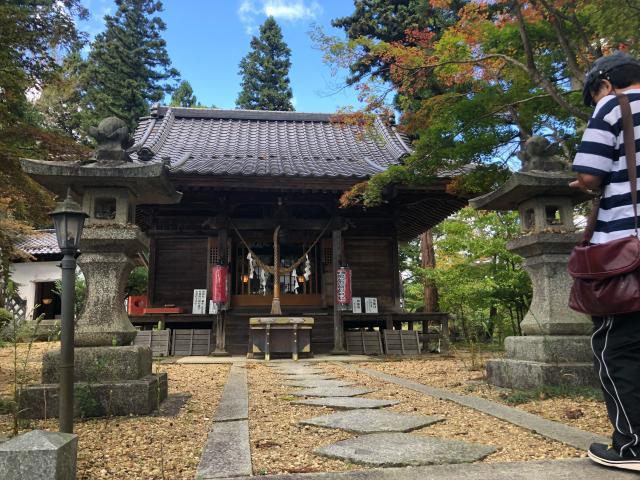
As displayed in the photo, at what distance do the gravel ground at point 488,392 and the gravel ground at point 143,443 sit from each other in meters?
2.58

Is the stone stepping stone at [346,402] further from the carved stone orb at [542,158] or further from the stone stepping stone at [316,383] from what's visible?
the carved stone orb at [542,158]

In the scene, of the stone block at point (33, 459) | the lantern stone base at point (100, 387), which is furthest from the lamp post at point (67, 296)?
the stone block at point (33, 459)

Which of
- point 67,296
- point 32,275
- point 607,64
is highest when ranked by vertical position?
point 32,275

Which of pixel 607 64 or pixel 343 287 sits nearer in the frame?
pixel 607 64

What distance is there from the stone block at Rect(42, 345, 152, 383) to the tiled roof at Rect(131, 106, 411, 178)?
5862 millimetres

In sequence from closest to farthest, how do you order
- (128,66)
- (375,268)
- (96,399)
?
(96,399) < (375,268) < (128,66)

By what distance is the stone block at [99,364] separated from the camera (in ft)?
12.7

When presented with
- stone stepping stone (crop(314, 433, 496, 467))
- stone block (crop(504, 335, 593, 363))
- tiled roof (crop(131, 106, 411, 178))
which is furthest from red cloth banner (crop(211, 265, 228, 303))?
stone stepping stone (crop(314, 433, 496, 467))

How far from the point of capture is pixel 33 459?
188 cm

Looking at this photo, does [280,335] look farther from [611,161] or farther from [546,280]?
[611,161]

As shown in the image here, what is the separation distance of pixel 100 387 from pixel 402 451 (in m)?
2.50

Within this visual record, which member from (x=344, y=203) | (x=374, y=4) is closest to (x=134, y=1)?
(x=374, y=4)

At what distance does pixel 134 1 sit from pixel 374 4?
16469mm

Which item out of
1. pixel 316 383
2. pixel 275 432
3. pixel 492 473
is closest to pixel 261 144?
pixel 316 383
